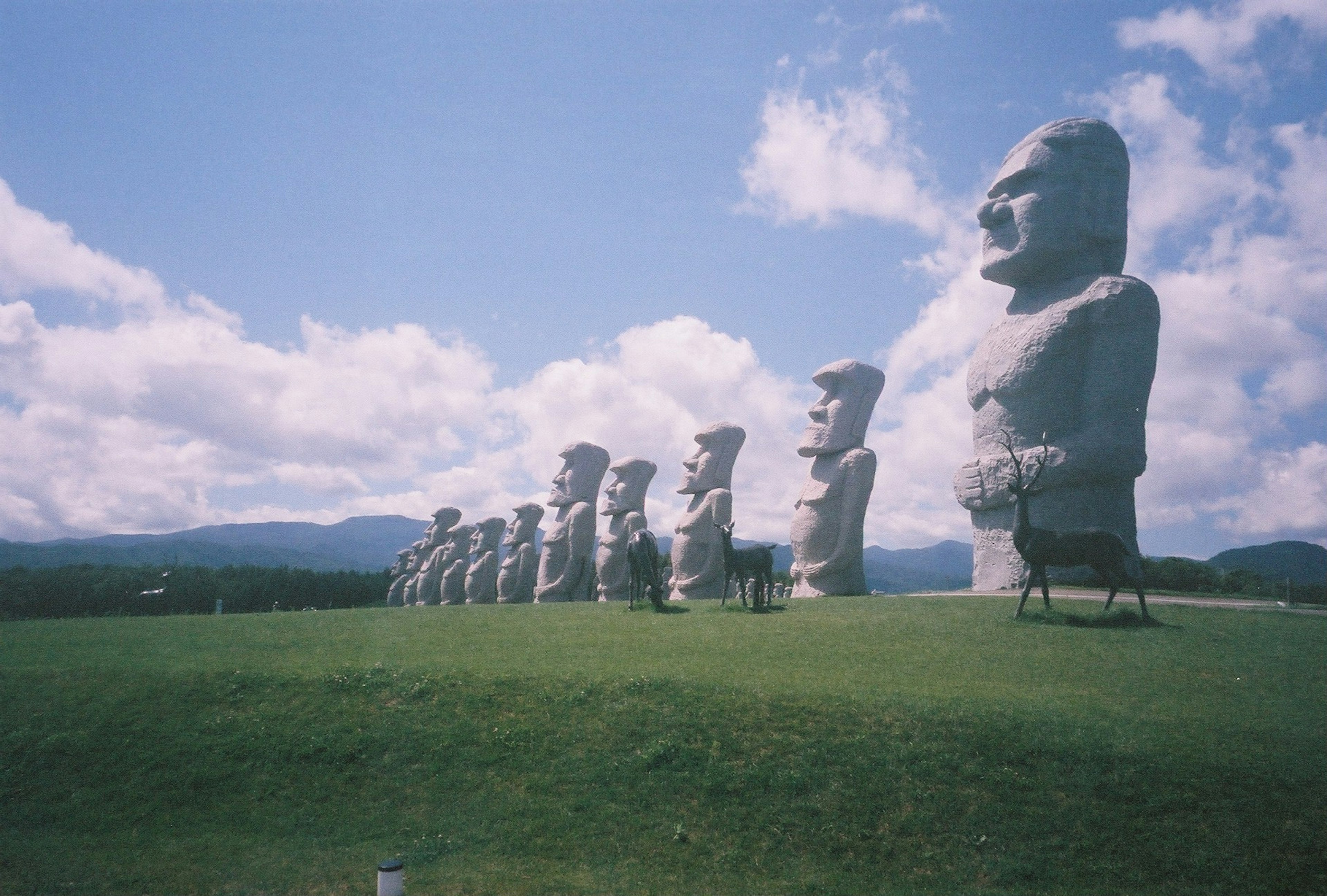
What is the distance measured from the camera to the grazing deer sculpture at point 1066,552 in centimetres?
1235

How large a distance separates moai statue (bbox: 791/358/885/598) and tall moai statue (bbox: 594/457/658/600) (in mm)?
6013

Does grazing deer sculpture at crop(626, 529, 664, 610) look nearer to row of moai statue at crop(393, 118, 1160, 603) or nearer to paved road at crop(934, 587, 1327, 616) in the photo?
row of moai statue at crop(393, 118, 1160, 603)

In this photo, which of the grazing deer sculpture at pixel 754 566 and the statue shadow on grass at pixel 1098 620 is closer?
the statue shadow on grass at pixel 1098 620

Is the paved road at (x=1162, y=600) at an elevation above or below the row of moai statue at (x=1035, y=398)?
below

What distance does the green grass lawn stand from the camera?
7062 millimetres

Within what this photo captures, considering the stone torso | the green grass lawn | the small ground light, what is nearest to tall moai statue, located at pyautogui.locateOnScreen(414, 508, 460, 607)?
the stone torso

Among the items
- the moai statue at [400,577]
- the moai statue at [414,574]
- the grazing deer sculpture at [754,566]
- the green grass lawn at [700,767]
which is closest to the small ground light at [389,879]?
the green grass lawn at [700,767]

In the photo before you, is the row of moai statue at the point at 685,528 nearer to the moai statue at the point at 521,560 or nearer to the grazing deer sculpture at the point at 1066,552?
the moai statue at the point at 521,560

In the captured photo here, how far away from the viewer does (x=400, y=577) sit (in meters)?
44.0

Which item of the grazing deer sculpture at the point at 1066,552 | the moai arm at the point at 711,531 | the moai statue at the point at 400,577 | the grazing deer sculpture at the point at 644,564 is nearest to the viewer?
the grazing deer sculpture at the point at 1066,552

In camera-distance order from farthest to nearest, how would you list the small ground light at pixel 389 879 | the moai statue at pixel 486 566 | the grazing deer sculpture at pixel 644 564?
the moai statue at pixel 486 566, the grazing deer sculpture at pixel 644 564, the small ground light at pixel 389 879

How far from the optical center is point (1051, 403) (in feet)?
50.6

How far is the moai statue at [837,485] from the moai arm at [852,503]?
0.03 feet

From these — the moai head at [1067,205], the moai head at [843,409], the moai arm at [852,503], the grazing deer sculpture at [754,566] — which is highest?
the moai head at [1067,205]
